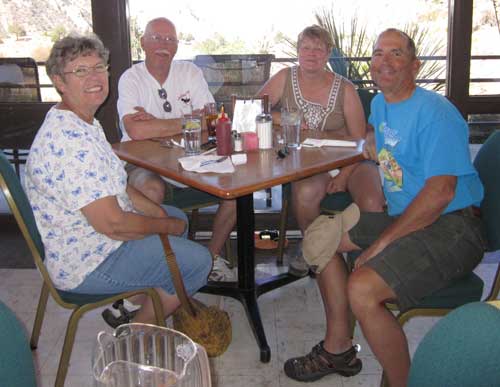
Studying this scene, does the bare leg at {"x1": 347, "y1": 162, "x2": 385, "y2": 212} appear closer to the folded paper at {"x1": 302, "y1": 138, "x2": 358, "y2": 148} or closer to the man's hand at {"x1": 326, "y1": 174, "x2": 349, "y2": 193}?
the man's hand at {"x1": 326, "y1": 174, "x2": 349, "y2": 193}

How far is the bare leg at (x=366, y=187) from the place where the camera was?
2.44 m

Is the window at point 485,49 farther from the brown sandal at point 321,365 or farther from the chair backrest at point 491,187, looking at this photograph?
the brown sandal at point 321,365

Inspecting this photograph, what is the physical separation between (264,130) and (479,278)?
3.31 ft

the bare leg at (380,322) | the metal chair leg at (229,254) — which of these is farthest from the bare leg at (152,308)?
the metal chair leg at (229,254)

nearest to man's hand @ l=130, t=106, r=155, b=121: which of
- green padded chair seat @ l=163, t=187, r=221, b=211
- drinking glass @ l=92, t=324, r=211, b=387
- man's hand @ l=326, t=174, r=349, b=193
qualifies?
green padded chair seat @ l=163, t=187, r=221, b=211

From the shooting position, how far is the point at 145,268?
188 centimetres

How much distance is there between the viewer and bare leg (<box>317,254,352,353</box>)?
210 cm

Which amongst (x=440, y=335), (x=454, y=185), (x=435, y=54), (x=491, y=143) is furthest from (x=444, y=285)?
(x=435, y=54)

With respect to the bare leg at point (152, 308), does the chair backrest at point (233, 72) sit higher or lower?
higher

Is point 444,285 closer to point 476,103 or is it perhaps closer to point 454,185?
point 454,185

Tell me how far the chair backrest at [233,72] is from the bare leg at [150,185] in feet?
2.70

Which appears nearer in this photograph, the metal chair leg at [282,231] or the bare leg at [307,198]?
the bare leg at [307,198]

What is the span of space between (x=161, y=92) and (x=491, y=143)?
5.20 ft

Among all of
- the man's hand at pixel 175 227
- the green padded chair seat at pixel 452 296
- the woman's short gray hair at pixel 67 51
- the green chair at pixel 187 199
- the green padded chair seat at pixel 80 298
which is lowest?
the green padded chair seat at pixel 80 298
